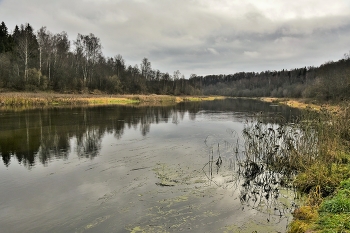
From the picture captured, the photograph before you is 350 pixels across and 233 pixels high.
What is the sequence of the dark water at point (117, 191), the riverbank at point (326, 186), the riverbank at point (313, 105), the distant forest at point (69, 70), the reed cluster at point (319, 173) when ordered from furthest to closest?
1. the distant forest at point (69, 70)
2. the riverbank at point (313, 105)
3. the dark water at point (117, 191)
4. the reed cluster at point (319, 173)
5. the riverbank at point (326, 186)

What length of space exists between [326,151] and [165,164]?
5.57 meters

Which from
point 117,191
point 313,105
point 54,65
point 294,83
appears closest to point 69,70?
point 54,65

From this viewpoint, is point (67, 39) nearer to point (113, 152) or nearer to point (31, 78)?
point (31, 78)

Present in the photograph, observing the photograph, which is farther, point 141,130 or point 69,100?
point 69,100

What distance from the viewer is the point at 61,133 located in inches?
600

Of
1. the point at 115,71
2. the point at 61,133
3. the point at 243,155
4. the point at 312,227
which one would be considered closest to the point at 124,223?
the point at 312,227

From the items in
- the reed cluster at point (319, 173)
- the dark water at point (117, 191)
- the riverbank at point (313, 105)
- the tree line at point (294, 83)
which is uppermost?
the tree line at point (294, 83)

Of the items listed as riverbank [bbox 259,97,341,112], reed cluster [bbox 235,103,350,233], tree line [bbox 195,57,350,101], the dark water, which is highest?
tree line [bbox 195,57,350,101]

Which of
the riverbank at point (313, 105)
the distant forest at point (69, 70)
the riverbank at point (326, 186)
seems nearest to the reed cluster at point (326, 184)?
the riverbank at point (326, 186)

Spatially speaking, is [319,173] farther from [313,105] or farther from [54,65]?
[54,65]

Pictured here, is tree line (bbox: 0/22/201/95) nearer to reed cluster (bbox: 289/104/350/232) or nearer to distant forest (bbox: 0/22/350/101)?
distant forest (bbox: 0/22/350/101)

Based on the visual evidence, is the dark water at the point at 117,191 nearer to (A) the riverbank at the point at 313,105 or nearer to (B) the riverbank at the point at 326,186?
(B) the riverbank at the point at 326,186

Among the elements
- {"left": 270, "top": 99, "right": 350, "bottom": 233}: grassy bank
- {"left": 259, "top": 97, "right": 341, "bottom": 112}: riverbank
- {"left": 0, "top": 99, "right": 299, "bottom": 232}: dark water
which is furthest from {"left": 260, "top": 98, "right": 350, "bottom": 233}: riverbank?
{"left": 259, "top": 97, "right": 341, "bottom": 112}: riverbank

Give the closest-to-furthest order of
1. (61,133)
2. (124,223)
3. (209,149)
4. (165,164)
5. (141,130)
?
1. (124,223)
2. (165,164)
3. (209,149)
4. (61,133)
5. (141,130)
